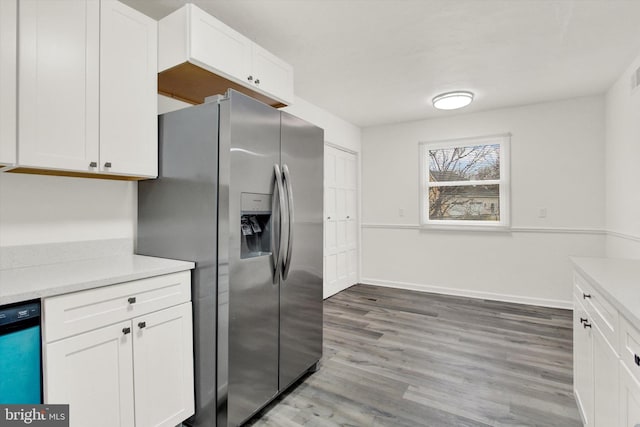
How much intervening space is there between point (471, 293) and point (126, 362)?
4.16 meters

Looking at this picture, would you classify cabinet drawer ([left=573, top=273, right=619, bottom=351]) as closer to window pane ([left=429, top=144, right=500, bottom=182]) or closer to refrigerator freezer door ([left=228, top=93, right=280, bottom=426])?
refrigerator freezer door ([left=228, top=93, right=280, bottom=426])

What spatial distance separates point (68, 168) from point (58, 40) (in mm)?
595

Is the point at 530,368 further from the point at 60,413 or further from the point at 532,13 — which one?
the point at 60,413

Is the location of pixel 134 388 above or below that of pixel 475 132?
below

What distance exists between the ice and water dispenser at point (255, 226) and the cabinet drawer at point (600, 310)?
1613 millimetres

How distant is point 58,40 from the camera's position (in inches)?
60.1

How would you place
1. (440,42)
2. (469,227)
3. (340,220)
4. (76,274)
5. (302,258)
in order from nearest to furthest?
1. (76,274)
2. (302,258)
3. (440,42)
4. (469,227)
5. (340,220)

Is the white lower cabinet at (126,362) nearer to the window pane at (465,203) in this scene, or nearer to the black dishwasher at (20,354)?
the black dishwasher at (20,354)

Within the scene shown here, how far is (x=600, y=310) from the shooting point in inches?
56.2

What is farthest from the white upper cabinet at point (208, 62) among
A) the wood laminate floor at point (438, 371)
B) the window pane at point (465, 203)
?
the window pane at point (465, 203)

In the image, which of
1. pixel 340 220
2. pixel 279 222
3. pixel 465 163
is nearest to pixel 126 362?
pixel 279 222

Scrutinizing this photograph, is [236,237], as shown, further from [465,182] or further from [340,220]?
[465,182]

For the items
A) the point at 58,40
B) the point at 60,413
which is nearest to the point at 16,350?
the point at 60,413

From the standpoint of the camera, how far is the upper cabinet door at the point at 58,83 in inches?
56.4
